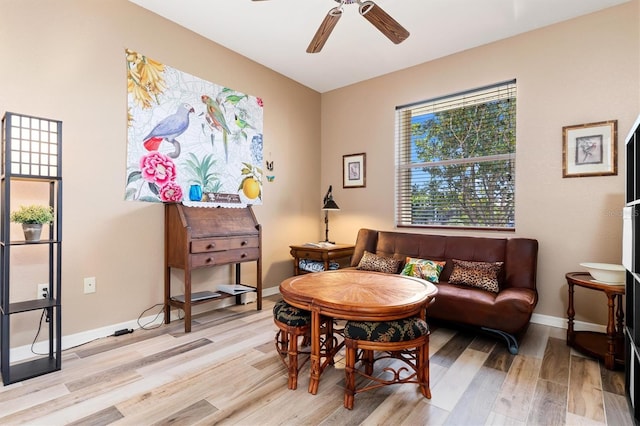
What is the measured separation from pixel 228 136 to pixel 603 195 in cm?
361

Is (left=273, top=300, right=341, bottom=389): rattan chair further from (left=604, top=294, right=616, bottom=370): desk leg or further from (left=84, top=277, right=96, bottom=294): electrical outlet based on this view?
(left=604, top=294, right=616, bottom=370): desk leg

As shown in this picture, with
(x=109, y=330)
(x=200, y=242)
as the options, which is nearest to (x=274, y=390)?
(x=200, y=242)

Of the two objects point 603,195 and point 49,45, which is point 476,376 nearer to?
point 603,195

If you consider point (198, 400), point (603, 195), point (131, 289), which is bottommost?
point (198, 400)

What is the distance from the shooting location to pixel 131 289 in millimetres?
2914

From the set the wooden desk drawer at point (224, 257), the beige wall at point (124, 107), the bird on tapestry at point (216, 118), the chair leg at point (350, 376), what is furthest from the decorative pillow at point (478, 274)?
the bird on tapestry at point (216, 118)

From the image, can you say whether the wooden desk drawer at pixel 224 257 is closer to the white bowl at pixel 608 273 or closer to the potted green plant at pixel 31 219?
the potted green plant at pixel 31 219

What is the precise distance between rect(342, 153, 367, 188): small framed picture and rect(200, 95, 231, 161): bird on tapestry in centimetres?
169

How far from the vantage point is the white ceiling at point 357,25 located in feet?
9.31

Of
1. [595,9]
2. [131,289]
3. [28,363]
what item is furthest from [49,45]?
[595,9]

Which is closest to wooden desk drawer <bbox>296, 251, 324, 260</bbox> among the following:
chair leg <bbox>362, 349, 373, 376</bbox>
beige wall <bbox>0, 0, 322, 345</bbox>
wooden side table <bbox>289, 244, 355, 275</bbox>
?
wooden side table <bbox>289, 244, 355, 275</bbox>

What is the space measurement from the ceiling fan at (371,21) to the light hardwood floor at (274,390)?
2370 millimetres

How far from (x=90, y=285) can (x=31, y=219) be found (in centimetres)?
80

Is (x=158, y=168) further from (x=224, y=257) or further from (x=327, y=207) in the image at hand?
(x=327, y=207)
